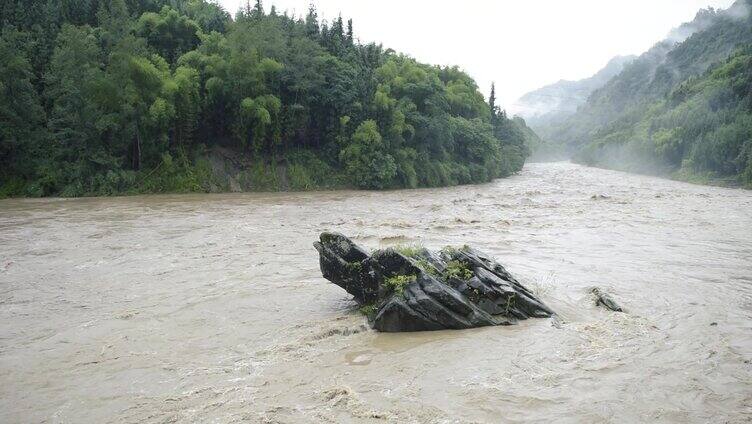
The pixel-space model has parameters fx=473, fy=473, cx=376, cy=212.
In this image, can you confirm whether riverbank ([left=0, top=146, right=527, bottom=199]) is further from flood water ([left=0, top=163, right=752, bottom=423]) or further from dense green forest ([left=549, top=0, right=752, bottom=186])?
dense green forest ([left=549, top=0, right=752, bottom=186])

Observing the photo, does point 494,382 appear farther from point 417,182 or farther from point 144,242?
point 417,182

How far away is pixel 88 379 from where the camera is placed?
6.51 meters

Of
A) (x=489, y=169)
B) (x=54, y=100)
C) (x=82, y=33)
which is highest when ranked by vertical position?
(x=82, y=33)

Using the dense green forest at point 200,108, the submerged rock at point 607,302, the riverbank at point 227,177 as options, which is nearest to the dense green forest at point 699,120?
the dense green forest at point 200,108

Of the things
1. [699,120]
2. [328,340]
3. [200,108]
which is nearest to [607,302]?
[328,340]

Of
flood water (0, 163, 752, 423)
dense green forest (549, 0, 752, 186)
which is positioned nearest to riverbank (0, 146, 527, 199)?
flood water (0, 163, 752, 423)

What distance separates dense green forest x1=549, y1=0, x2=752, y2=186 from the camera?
181 feet

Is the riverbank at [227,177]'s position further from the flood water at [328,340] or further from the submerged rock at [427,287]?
the submerged rock at [427,287]

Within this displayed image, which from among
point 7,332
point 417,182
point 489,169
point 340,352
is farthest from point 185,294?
point 489,169

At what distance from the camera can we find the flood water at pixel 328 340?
590 cm

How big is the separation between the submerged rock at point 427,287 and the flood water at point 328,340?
365 millimetres

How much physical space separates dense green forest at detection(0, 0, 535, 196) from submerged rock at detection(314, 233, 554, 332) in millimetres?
25948

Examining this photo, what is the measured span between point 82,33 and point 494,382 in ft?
112

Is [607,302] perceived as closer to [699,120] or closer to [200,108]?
[200,108]
